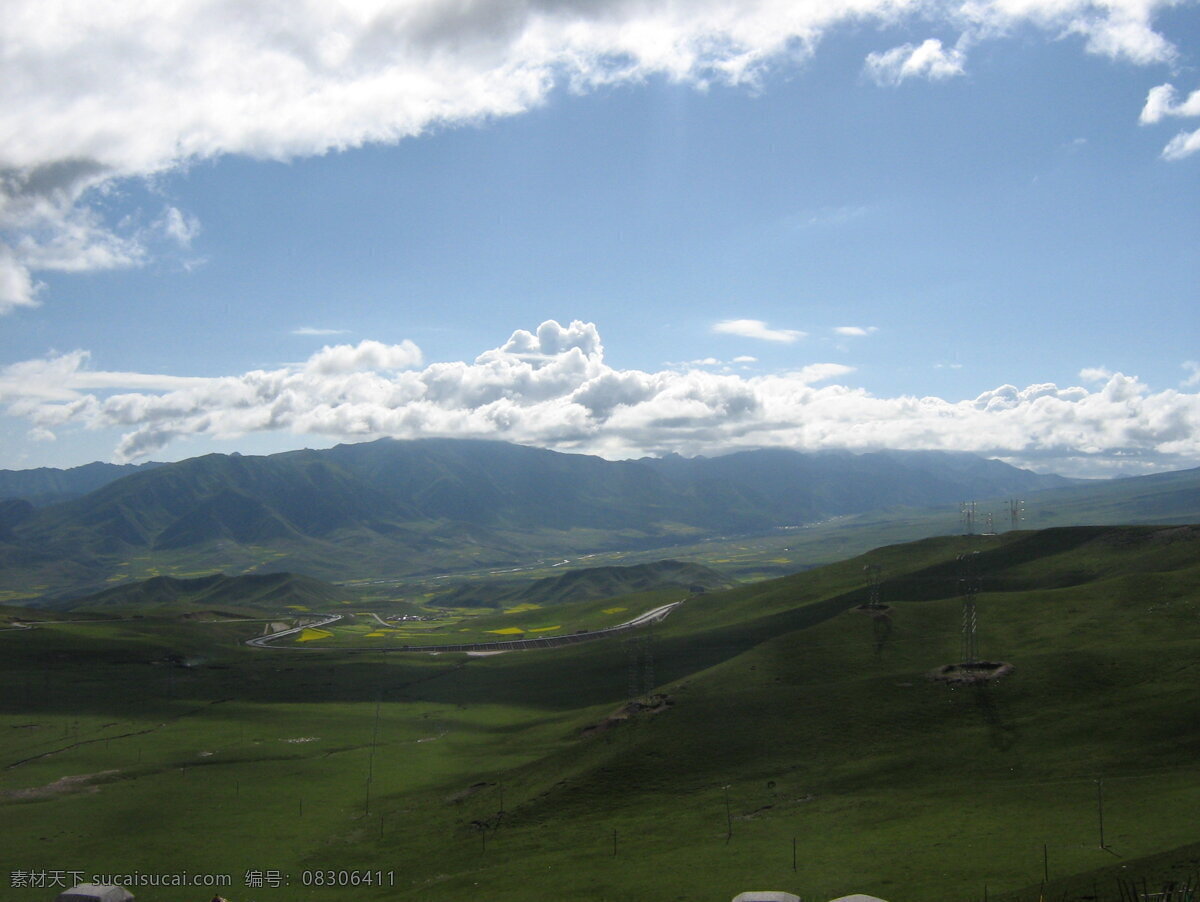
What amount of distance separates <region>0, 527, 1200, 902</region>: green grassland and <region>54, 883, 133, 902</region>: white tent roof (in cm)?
1444

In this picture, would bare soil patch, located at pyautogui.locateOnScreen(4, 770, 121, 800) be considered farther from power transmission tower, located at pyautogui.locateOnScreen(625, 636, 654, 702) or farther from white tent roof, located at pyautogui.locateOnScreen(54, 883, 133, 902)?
power transmission tower, located at pyautogui.locateOnScreen(625, 636, 654, 702)

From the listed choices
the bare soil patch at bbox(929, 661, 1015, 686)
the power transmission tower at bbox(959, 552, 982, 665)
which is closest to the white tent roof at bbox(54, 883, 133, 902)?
the bare soil patch at bbox(929, 661, 1015, 686)

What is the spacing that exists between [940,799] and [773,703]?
3409 cm

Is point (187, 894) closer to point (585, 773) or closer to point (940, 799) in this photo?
point (585, 773)

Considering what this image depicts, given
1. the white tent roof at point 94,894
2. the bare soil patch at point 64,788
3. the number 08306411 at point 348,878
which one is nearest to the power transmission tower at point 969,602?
the number 08306411 at point 348,878

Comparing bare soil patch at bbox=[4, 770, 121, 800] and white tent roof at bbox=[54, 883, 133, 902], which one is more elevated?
white tent roof at bbox=[54, 883, 133, 902]

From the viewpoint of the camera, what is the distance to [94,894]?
57125mm

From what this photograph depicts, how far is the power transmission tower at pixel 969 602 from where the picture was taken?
11225cm

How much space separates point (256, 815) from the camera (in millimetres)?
97188

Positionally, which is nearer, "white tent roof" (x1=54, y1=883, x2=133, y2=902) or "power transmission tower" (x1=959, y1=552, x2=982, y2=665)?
"white tent roof" (x1=54, y1=883, x2=133, y2=902)

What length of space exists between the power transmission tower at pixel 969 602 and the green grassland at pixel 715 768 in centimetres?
206

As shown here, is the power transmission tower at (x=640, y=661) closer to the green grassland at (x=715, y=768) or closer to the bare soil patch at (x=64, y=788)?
the green grassland at (x=715, y=768)

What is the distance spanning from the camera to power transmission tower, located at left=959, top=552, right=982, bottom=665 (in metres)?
112

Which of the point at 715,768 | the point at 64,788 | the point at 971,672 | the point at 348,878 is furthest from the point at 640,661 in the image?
the point at 64,788
